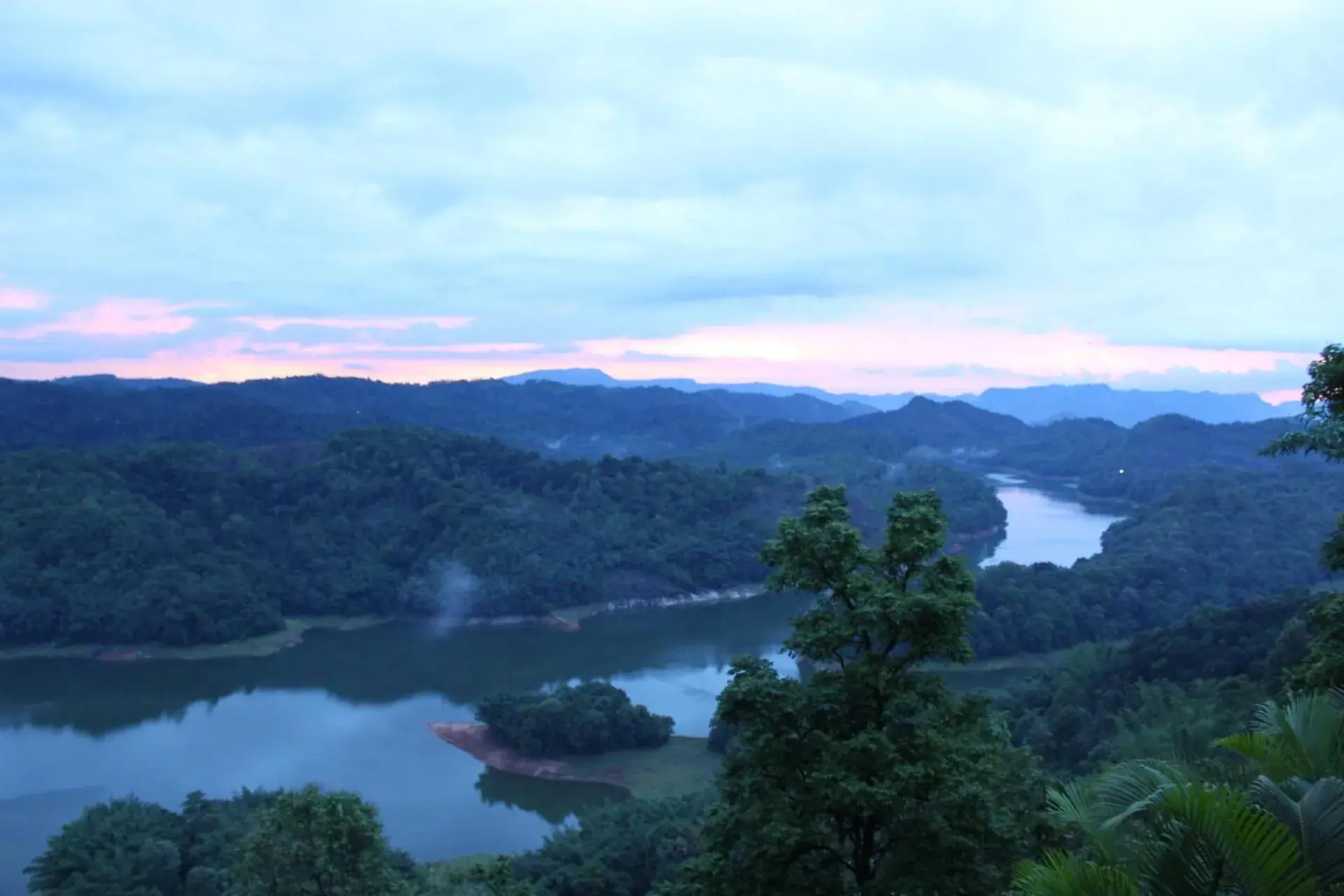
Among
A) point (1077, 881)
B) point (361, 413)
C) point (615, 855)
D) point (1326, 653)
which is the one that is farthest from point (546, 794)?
point (361, 413)

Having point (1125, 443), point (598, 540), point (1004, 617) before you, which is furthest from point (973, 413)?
point (1004, 617)

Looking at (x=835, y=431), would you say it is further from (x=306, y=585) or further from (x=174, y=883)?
(x=174, y=883)

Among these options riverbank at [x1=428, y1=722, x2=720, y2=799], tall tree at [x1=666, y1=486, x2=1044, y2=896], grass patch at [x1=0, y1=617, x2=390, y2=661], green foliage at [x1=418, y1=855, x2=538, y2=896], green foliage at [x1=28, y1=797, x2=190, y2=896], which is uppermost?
tall tree at [x1=666, y1=486, x2=1044, y2=896]


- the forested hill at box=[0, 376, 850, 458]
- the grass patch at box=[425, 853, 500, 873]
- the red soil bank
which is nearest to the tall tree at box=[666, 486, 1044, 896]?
the grass patch at box=[425, 853, 500, 873]

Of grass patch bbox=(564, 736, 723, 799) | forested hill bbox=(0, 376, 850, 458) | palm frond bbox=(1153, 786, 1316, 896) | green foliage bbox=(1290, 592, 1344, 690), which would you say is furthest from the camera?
forested hill bbox=(0, 376, 850, 458)

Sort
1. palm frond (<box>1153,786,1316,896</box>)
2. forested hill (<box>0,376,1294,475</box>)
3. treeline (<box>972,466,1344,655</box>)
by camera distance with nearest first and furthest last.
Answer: palm frond (<box>1153,786,1316,896</box>) → treeline (<box>972,466,1344,655</box>) → forested hill (<box>0,376,1294,475</box>)

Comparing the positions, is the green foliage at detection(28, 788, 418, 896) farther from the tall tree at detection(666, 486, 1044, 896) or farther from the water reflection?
the tall tree at detection(666, 486, 1044, 896)

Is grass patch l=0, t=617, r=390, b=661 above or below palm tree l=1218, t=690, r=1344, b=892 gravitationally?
below
